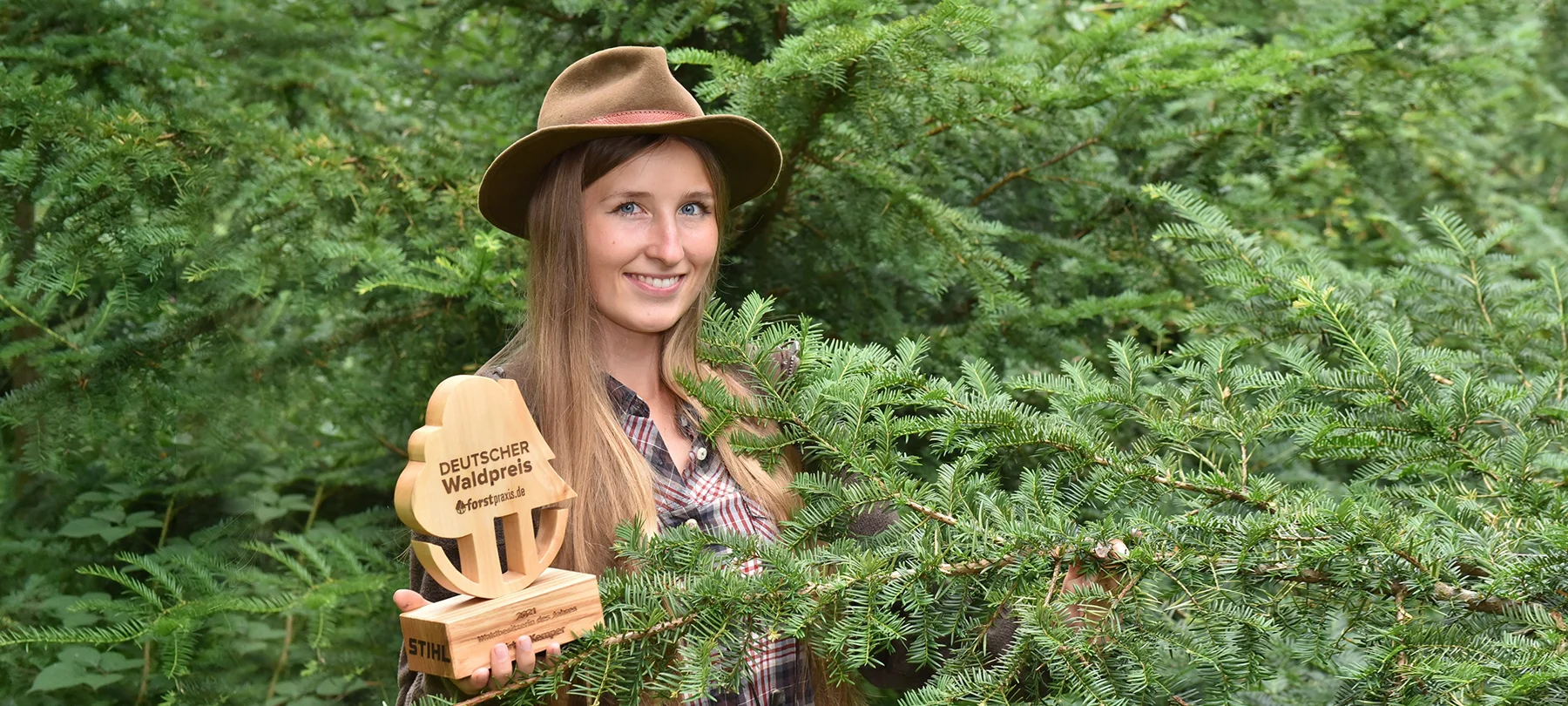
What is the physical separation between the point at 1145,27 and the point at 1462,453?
7.57 feet

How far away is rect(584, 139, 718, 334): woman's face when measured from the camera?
176cm

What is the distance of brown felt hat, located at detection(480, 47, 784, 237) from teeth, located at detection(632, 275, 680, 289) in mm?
208

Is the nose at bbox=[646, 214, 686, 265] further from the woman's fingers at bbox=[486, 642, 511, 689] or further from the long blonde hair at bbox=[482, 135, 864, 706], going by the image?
the woman's fingers at bbox=[486, 642, 511, 689]

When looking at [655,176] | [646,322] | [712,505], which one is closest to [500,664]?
[712,505]

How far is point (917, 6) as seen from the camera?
310cm

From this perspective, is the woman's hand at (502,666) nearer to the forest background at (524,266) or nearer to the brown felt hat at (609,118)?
the forest background at (524,266)

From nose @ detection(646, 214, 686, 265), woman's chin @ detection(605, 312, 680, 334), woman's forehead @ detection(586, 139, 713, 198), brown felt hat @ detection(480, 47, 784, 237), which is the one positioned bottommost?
woman's chin @ detection(605, 312, 680, 334)

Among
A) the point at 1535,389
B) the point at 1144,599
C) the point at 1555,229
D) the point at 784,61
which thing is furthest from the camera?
the point at 1555,229

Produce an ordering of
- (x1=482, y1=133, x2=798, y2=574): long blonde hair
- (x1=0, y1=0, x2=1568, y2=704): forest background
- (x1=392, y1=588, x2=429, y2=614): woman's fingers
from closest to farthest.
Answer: (x1=392, y1=588, x2=429, y2=614): woman's fingers < (x1=482, y1=133, x2=798, y2=574): long blonde hair < (x1=0, y1=0, x2=1568, y2=704): forest background

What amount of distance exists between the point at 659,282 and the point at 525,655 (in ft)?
2.00

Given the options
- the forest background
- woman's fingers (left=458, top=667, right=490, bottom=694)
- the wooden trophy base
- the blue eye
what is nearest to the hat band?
the blue eye

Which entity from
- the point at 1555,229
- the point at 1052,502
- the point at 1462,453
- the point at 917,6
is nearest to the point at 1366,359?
the point at 1462,453

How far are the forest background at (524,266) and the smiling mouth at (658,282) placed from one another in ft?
0.44

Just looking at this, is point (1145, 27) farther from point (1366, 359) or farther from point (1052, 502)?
point (1052, 502)
